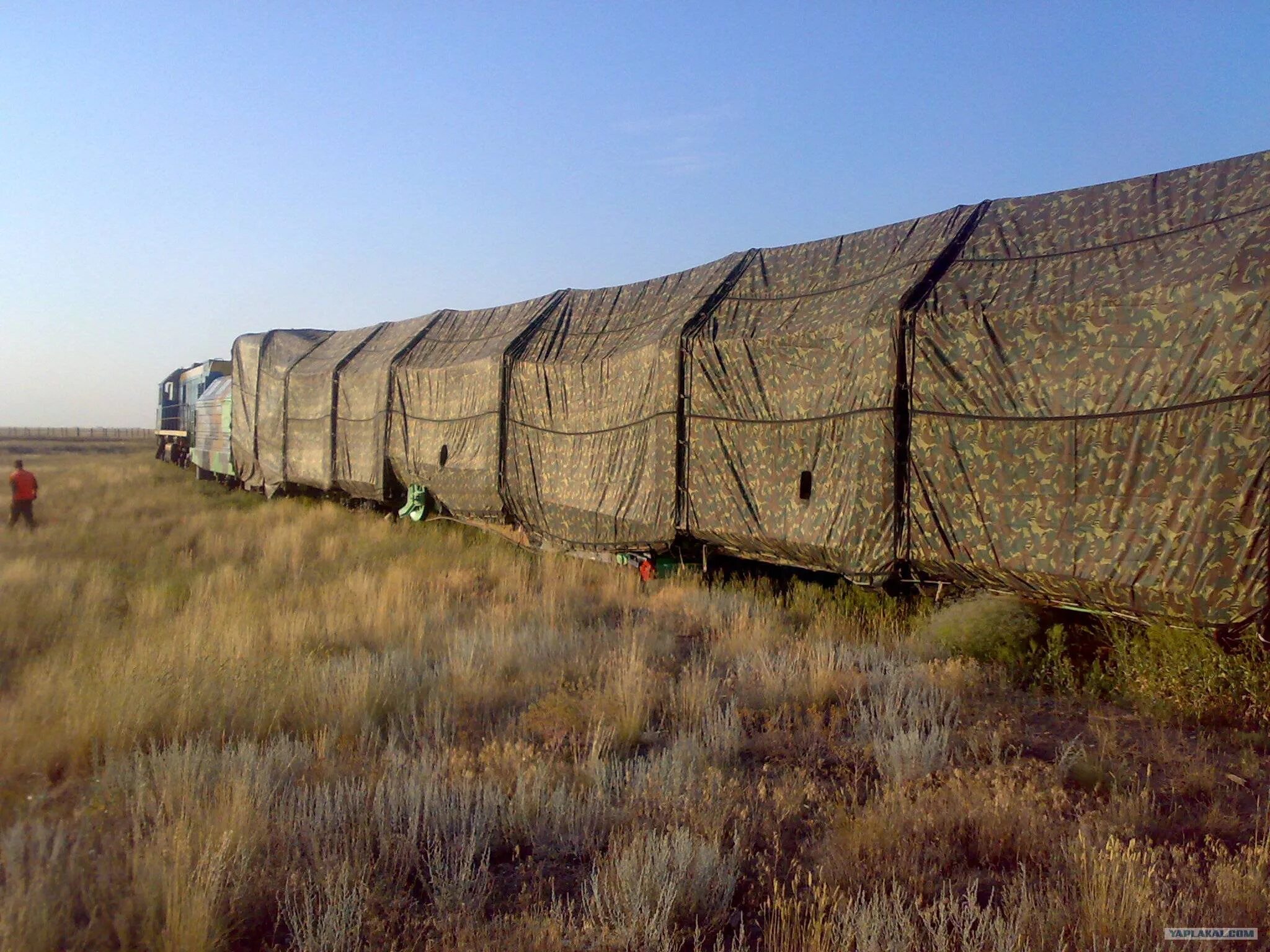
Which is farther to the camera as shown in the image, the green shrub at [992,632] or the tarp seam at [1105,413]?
the green shrub at [992,632]

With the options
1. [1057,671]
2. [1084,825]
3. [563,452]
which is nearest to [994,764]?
[1084,825]

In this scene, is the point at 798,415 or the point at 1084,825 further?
the point at 798,415

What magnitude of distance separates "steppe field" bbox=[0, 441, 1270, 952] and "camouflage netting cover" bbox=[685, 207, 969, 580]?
872 mm

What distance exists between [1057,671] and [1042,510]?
116cm

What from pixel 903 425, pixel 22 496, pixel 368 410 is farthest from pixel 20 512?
pixel 903 425

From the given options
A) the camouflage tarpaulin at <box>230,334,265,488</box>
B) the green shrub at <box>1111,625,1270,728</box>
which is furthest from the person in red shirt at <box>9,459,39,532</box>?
the green shrub at <box>1111,625,1270,728</box>

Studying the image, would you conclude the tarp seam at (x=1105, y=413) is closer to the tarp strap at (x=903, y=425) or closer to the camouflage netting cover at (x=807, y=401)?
the tarp strap at (x=903, y=425)

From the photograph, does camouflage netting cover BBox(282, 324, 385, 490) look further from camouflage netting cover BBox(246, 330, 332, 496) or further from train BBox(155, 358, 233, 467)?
train BBox(155, 358, 233, 467)

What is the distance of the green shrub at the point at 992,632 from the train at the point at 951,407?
0.68 feet

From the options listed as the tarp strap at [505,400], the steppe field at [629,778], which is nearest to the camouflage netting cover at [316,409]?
the tarp strap at [505,400]

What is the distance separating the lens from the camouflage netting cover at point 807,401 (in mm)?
7348

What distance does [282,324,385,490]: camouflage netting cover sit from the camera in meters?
17.6

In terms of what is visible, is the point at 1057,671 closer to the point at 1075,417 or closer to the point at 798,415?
the point at 1075,417

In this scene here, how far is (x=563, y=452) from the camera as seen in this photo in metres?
11.3
